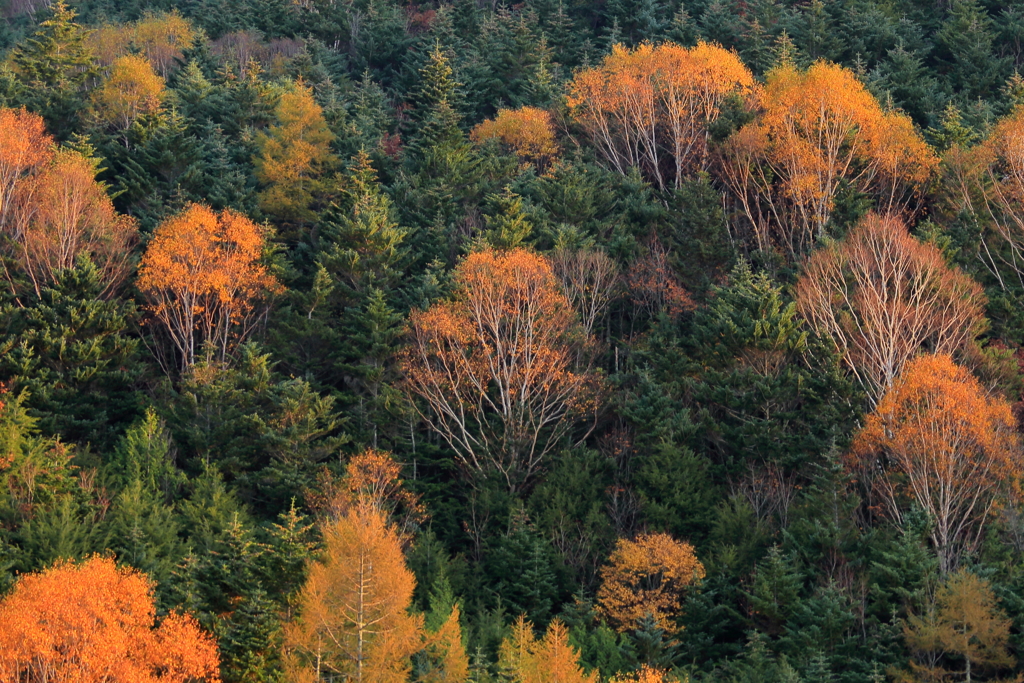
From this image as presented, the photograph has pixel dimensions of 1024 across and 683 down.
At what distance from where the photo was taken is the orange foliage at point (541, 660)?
34.8 m

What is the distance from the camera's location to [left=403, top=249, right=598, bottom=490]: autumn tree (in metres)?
45.3

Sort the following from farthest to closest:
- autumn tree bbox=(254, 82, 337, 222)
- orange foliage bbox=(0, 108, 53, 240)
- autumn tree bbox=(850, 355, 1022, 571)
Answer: autumn tree bbox=(254, 82, 337, 222) → orange foliage bbox=(0, 108, 53, 240) → autumn tree bbox=(850, 355, 1022, 571)

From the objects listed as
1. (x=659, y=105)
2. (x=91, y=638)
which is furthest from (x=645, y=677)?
(x=659, y=105)

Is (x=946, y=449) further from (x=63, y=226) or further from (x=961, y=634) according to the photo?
(x=63, y=226)

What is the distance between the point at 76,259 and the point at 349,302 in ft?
35.1

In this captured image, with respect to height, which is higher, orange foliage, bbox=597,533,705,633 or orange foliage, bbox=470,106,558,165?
orange foliage, bbox=470,106,558,165

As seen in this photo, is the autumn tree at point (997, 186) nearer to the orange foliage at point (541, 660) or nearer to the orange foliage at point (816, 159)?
the orange foliage at point (816, 159)

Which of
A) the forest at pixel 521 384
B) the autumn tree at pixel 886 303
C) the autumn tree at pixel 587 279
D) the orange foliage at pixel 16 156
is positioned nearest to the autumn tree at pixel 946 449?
the forest at pixel 521 384

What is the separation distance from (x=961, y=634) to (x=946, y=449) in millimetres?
6242

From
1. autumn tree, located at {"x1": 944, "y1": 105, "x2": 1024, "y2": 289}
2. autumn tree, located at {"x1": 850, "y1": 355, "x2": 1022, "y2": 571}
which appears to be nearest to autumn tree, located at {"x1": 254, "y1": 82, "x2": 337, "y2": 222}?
autumn tree, located at {"x1": 944, "y1": 105, "x2": 1024, "y2": 289}

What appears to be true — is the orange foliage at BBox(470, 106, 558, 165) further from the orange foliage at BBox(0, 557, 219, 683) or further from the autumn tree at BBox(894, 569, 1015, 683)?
the orange foliage at BBox(0, 557, 219, 683)

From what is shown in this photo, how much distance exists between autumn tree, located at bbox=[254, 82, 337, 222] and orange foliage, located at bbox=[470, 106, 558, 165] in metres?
8.44

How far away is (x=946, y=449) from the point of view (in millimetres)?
39188

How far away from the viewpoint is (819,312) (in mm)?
45562
